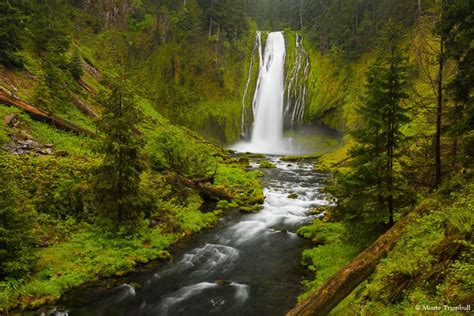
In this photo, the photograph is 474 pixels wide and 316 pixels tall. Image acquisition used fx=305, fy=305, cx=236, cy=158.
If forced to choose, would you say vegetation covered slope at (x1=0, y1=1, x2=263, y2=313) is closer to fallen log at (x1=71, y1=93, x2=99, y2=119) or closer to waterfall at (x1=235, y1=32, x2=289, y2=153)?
fallen log at (x1=71, y1=93, x2=99, y2=119)

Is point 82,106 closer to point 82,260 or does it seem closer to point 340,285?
point 82,260

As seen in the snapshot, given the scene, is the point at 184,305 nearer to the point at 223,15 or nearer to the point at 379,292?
the point at 379,292

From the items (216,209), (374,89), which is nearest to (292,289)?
(374,89)

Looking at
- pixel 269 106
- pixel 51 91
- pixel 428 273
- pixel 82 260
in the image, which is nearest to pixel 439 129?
pixel 428 273

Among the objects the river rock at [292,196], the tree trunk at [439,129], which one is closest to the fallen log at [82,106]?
the river rock at [292,196]

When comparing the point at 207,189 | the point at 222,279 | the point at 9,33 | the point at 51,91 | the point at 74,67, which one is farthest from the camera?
the point at 74,67

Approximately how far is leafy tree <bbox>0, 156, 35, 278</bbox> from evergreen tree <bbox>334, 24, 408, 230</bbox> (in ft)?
38.0

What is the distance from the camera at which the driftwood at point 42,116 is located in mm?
20094

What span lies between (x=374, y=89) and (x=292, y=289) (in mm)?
7826

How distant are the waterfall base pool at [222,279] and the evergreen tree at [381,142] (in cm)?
397

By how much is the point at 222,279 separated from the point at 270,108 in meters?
45.0

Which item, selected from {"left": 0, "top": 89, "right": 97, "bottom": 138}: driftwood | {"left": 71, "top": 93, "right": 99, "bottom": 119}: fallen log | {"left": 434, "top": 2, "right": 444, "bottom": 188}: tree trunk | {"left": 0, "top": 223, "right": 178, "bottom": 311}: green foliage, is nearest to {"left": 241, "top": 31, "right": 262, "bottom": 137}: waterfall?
{"left": 71, "top": 93, "right": 99, "bottom": 119}: fallen log

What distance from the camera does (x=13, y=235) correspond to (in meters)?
10.2

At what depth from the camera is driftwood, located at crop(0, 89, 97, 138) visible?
20.1 m
